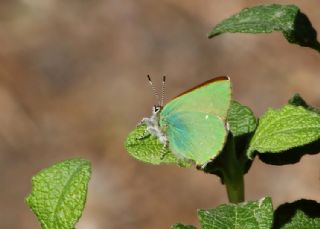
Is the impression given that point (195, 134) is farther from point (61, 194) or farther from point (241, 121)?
point (61, 194)

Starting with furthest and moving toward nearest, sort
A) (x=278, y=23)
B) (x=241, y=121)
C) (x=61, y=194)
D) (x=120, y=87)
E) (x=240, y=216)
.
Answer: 1. (x=120, y=87)
2. (x=278, y=23)
3. (x=241, y=121)
4. (x=61, y=194)
5. (x=240, y=216)

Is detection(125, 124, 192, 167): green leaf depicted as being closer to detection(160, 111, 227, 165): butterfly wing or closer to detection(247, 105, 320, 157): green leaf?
detection(160, 111, 227, 165): butterfly wing

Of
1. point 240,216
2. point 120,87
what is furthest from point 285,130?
point 120,87

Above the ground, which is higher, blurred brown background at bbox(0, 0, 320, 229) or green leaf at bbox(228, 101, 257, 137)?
blurred brown background at bbox(0, 0, 320, 229)

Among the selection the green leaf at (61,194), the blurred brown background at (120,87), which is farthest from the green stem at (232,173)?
the blurred brown background at (120,87)

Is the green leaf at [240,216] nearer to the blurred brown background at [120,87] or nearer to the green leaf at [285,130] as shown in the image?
the green leaf at [285,130]

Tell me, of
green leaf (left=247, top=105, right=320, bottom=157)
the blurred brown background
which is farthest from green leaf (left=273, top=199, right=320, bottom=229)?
the blurred brown background
